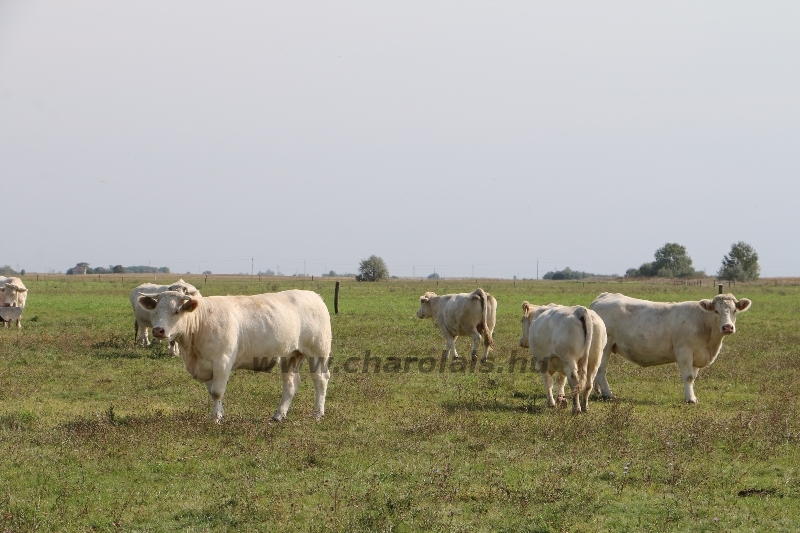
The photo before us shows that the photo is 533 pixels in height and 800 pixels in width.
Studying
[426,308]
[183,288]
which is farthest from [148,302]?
[426,308]

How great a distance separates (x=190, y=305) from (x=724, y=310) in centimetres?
869

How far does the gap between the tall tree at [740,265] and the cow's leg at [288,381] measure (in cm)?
10404

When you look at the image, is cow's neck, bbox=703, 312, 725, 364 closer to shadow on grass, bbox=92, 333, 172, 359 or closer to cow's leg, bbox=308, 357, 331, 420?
cow's leg, bbox=308, 357, 331, 420

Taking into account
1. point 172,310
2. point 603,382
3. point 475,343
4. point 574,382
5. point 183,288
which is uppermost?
point 183,288

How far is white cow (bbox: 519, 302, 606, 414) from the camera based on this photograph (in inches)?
483

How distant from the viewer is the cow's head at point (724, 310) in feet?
44.5

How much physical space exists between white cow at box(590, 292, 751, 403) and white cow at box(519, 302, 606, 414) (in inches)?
67.2

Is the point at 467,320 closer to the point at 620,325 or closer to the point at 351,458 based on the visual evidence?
the point at 620,325

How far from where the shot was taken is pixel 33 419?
1131cm

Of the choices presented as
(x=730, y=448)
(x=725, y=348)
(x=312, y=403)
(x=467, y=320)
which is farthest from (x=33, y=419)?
Result: (x=725, y=348)

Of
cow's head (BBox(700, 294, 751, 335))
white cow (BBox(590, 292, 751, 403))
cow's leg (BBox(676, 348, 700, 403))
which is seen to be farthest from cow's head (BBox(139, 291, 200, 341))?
cow's head (BBox(700, 294, 751, 335))

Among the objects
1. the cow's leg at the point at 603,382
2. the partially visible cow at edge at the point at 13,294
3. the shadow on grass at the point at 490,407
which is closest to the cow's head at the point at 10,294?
the partially visible cow at edge at the point at 13,294

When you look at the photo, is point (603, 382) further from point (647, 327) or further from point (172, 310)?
point (172, 310)

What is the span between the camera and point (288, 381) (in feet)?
39.0
